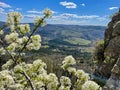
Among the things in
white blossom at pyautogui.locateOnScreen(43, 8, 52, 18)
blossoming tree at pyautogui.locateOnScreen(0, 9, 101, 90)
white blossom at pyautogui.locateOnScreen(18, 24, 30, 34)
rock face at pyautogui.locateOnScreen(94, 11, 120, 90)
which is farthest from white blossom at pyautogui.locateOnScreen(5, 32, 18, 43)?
rock face at pyautogui.locateOnScreen(94, 11, 120, 90)

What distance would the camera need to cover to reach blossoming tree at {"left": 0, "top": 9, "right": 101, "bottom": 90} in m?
6.48

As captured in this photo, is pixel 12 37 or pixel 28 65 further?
pixel 28 65

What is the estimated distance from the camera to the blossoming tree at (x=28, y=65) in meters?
6.48

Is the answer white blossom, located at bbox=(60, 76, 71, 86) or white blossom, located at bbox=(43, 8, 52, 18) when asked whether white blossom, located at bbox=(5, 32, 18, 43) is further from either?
white blossom, located at bbox=(60, 76, 71, 86)

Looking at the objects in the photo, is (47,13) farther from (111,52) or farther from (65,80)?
(111,52)

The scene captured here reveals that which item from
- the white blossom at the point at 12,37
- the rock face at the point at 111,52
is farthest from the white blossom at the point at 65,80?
the rock face at the point at 111,52

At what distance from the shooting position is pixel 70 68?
6.72 m

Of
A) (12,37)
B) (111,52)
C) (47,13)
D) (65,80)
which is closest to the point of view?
(65,80)

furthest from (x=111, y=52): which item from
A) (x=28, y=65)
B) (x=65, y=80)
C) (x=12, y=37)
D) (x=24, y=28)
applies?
(x=12, y=37)

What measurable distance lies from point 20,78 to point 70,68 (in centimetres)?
114

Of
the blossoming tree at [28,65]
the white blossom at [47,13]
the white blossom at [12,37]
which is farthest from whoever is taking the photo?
the white blossom at [47,13]

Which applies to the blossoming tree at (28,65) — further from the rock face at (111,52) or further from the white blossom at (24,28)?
the rock face at (111,52)

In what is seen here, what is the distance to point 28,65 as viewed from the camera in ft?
23.2

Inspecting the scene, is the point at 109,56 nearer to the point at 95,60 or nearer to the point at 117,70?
the point at 95,60
